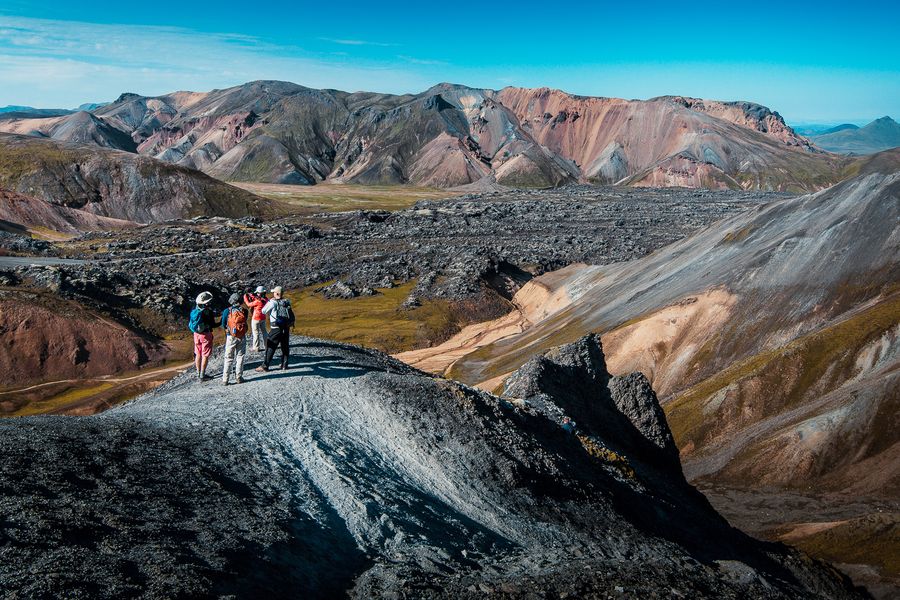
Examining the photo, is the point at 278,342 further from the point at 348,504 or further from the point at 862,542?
the point at 862,542

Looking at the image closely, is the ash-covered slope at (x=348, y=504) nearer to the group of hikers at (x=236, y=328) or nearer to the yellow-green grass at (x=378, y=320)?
the group of hikers at (x=236, y=328)

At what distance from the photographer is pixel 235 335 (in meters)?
26.3

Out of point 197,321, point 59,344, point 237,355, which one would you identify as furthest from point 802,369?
point 59,344

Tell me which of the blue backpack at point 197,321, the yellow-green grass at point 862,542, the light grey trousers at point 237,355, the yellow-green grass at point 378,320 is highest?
the blue backpack at point 197,321

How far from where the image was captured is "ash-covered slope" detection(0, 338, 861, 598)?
1438 centimetres

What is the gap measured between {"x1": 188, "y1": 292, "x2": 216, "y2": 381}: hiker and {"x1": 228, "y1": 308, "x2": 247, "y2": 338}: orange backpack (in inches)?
39.2

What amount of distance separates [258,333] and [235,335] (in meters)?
4.53

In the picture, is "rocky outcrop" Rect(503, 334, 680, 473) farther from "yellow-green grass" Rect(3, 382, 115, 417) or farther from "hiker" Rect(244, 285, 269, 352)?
"yellow-green grass" Rect(3, 382, 115, 417)

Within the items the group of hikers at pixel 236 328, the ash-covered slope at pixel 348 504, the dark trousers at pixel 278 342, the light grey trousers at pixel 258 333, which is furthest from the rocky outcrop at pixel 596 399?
the light grey trousers at pixel 258 333

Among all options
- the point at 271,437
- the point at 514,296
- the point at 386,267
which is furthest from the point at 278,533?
the point at 386,267

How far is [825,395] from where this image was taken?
190 feet

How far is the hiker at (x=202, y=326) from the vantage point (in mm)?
26477

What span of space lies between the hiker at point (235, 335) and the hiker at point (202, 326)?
2.17ft

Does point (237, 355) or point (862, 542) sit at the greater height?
point (237, 355)
